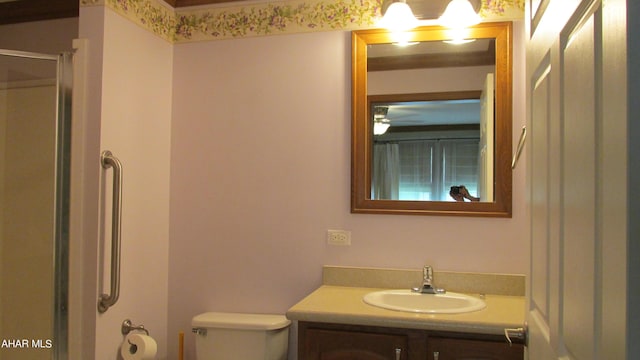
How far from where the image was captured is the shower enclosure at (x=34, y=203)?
2006 millimetres

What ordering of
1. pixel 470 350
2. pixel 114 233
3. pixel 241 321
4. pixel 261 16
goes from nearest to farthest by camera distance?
pixel 470 350, pixel 114 233, pixel 241 321, pixel 261 16

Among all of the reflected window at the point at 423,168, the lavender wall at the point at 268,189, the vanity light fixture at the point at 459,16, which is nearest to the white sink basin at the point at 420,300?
the lavender wall at the point at 268,189

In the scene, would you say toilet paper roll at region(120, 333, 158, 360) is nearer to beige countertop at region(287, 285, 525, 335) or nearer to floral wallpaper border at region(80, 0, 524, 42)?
beige countertop at region(287, 285, 525, 335)

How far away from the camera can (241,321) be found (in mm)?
2246

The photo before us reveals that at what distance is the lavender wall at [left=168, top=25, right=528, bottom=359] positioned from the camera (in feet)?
7.60

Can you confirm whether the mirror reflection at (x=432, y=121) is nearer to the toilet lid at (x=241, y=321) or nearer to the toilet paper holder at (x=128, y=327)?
the toilet lid at (x=241, y=321)

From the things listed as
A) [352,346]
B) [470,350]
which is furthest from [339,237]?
[470,350]

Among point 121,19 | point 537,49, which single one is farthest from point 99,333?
point 537,49

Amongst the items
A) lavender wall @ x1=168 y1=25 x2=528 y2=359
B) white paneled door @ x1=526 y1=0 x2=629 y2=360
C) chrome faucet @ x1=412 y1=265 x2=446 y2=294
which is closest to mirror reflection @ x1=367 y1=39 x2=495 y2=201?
lavender wall @ x1=168 y1=25 x2=528 y2=359

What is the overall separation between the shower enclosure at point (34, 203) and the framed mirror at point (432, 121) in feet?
4.22

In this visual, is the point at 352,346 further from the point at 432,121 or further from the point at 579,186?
the point at 579,186
